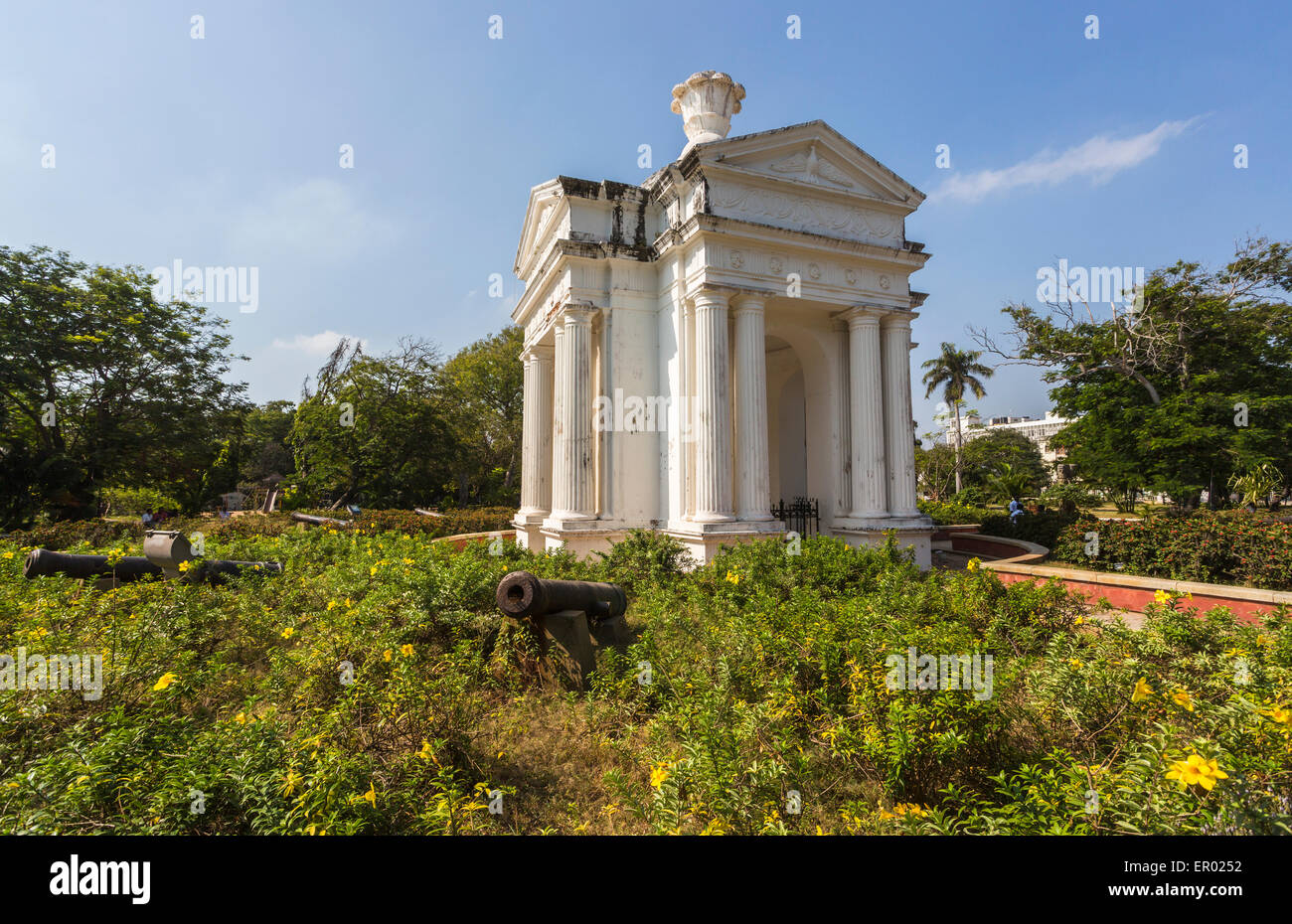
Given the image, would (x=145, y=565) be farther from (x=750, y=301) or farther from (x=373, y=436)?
(x=373, y=436)

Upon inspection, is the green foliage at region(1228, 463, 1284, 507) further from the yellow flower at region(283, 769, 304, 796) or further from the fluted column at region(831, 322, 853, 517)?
the yellow flower at region(283, 769, 304, 796)

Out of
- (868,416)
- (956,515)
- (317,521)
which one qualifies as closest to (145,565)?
(317,521)

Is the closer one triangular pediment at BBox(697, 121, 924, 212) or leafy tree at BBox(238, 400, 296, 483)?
triangular pediment at BBox(697, 121, 924, 212)

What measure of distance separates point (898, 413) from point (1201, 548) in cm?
512

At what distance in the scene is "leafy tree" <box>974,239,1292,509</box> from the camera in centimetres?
1391

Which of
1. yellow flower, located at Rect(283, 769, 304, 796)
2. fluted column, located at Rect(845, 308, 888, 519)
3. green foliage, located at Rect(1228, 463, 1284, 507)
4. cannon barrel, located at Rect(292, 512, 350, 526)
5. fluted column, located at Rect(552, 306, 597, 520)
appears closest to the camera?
yellow flower, located at Rect(283, 769, 304, 796)

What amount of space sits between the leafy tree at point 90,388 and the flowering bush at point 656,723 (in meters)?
18.8

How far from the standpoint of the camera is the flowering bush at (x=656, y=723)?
2791mm

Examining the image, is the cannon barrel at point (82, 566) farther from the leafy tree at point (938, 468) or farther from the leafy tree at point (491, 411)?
the leafy tree at point (938, 468)

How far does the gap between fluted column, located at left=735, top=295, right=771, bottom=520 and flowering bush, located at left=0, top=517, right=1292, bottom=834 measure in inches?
154

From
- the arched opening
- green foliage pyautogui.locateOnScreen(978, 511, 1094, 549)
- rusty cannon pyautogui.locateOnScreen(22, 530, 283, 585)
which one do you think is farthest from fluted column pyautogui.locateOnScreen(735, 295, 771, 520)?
rusty cannon pyautogui.locateOnScreen(22, 530, 283, 585)

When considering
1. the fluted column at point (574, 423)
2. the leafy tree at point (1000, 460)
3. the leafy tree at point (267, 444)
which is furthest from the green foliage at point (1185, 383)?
the leafy tree at point (267, 444)
